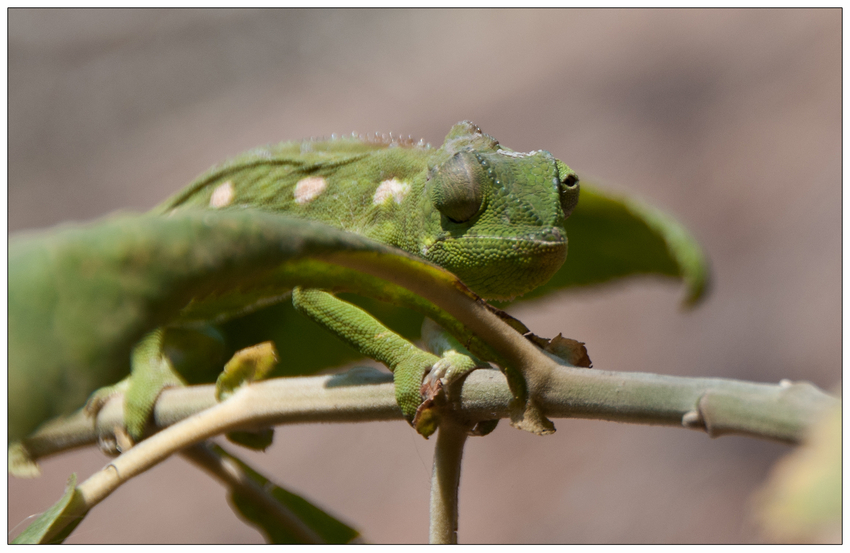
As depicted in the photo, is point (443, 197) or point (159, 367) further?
point (159, 367)

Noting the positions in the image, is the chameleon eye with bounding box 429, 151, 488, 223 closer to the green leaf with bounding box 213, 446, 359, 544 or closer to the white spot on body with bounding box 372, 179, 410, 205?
the white spot on body with bounding box 372, 179, 410, 205

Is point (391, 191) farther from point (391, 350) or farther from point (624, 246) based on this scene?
point (624, 246)

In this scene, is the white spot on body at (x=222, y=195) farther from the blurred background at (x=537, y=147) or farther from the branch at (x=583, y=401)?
the blurred background at (x=537, y=147)

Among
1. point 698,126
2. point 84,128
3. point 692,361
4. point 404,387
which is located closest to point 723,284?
point 692,361

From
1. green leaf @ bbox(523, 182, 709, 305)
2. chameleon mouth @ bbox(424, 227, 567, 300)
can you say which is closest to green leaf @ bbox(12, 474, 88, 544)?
chameleon mouth @ bbox(424, 227, 567, 300)

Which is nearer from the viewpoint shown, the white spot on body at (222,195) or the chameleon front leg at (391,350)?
the chameleon front leg at (391,350)

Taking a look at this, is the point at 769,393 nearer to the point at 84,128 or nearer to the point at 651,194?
the point at 651,194

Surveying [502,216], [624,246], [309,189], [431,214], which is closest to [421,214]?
[431,214]

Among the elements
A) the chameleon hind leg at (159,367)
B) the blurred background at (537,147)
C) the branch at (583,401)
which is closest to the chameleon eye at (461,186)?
the branch at (583,401)
